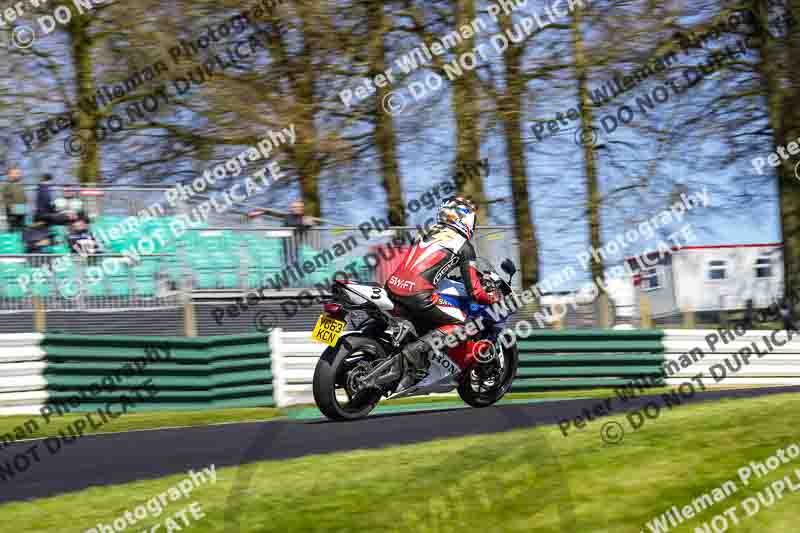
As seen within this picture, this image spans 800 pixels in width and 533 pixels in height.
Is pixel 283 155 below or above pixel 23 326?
above

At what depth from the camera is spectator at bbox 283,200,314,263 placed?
1627 centimetres

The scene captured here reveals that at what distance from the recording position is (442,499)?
5.42 metres

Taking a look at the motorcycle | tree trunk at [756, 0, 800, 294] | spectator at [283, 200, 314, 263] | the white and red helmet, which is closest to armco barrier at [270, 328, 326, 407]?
spectator at [283, 200, 314, 263]

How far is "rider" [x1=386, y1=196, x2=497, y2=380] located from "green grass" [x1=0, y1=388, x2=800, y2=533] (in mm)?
2163

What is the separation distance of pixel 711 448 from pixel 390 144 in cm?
1134

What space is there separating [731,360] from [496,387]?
6.99 metres

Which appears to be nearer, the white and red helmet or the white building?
the white and red helmet

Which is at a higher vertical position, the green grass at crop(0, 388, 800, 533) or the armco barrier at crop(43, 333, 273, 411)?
the green grass at crop(0, 388, 800, 533)

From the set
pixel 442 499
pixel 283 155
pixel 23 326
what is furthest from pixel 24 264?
pixel 442 499

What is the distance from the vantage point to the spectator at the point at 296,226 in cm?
1627

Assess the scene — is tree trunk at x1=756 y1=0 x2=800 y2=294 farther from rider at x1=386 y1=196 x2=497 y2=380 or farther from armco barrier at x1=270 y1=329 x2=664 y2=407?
rider at x1=386 y1=196 x2=497 y2=380

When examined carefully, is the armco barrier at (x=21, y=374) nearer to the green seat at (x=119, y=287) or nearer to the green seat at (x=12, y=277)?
the green seat at (x=12, y=277)

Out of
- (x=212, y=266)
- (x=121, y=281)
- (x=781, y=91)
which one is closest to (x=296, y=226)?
(x=212, y=266)

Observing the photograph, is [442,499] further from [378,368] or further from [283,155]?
[283,155]
